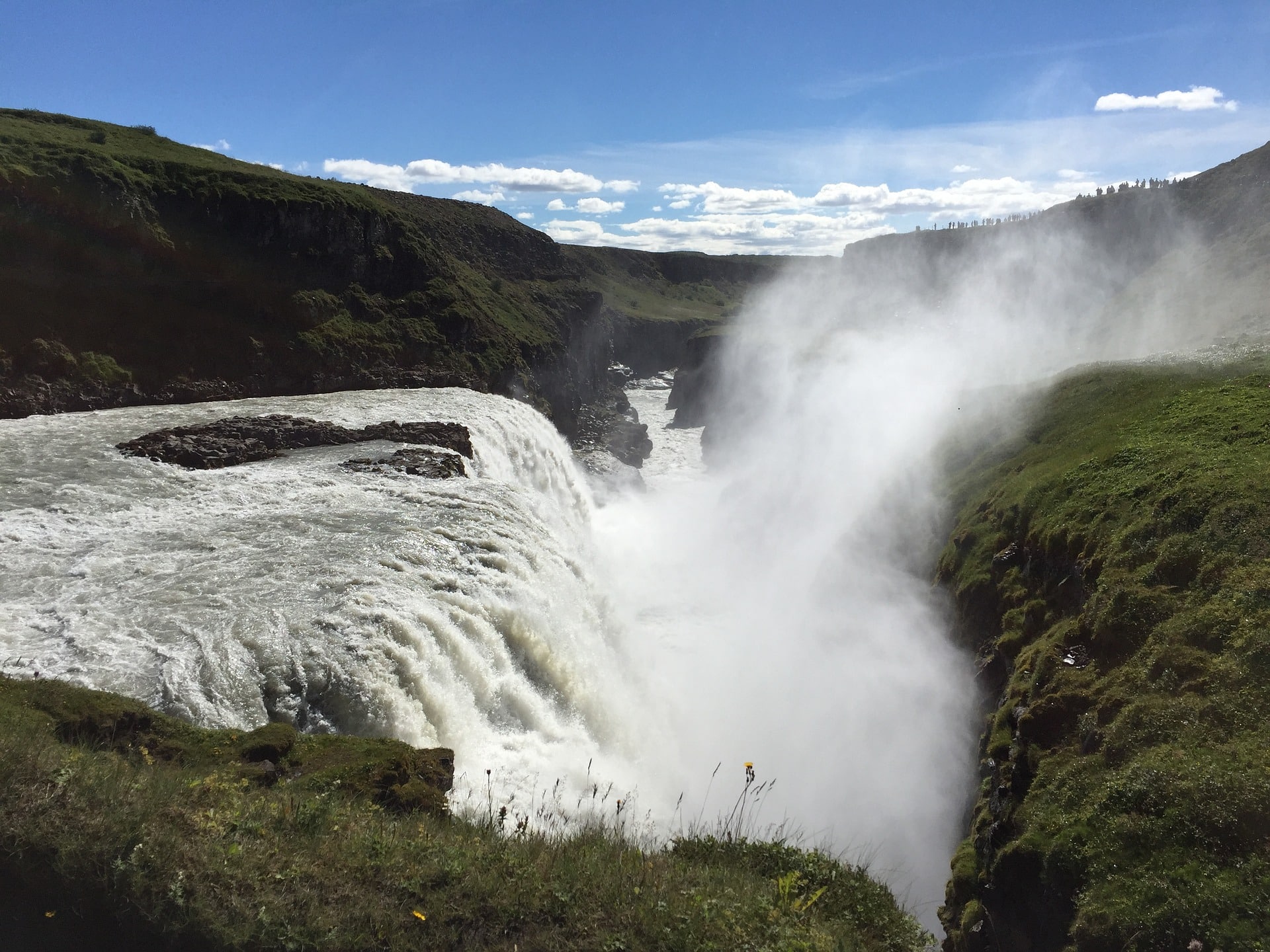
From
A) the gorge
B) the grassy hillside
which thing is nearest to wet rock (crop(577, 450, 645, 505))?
the gorge

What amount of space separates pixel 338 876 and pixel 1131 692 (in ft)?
42.3

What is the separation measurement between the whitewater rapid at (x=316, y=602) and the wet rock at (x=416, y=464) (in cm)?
68

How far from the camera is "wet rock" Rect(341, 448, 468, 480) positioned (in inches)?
1041

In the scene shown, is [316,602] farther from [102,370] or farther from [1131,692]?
[102,370]

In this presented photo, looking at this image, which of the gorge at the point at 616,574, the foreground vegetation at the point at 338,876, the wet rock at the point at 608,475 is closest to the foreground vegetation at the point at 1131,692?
the gorge at the point at 616,574

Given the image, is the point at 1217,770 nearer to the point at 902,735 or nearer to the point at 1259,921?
the point at 1259,921

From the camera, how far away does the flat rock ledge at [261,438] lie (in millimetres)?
25297

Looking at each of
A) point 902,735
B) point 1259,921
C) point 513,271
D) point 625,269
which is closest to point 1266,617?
point 1259,921

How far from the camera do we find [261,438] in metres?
29.2

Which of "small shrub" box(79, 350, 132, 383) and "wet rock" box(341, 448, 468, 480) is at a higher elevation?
"small shrub" box(79, 350, 132, 383)

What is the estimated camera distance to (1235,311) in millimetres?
45000

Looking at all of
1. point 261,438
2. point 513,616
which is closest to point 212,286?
point 261,438

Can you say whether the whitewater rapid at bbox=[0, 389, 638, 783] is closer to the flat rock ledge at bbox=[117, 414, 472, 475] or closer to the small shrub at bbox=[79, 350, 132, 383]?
the flat rock ledge at bbox=[117, 414, 472, 475]

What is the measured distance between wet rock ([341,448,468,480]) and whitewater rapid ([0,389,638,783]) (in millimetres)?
682
